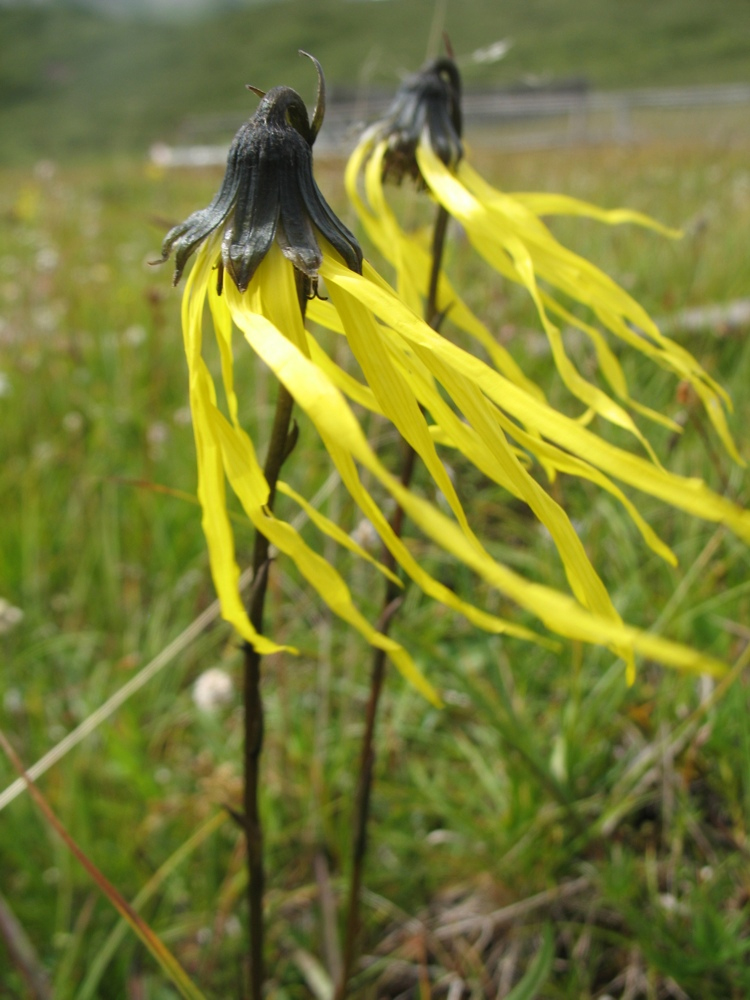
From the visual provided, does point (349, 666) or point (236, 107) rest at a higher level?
point (236, 107)

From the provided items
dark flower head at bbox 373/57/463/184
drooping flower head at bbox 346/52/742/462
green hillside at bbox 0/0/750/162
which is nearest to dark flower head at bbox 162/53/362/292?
drooping flower head at bbox 346/52/742/462

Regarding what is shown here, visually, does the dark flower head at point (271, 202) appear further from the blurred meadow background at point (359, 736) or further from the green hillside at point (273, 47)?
the green hillside at point (273, 47)

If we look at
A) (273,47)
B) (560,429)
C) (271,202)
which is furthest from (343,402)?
(273,47)

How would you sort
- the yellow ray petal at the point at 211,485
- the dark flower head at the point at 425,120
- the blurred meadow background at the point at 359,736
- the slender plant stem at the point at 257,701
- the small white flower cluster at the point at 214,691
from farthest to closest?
the small white flower cluster at the point at 214,691, the blurred meadow background at the point at 359,736, the dark flower head at the point at 425,120, the slender plant stem at the point at 257,701, the yellow ray petal at the point at 211,485

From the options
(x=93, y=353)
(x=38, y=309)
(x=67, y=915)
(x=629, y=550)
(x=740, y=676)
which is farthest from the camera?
(x=38, y=309)

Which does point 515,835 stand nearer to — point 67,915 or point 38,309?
point 67,915

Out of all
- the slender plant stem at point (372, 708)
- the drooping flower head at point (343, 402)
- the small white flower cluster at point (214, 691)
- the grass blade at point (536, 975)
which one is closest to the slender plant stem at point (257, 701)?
the drooping flower head at point (343, 402)

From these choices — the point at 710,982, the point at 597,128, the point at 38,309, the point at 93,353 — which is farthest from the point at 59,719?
the point at 597,128
